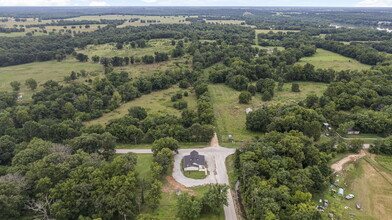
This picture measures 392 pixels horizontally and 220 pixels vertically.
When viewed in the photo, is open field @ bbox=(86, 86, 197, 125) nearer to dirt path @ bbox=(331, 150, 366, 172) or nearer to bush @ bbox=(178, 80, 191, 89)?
bush @ bbox=(178, 80, 191, 89)

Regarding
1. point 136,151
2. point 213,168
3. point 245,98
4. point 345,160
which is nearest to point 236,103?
point 245,98

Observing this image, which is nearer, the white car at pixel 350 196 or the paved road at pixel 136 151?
the white car at pixel 350 196

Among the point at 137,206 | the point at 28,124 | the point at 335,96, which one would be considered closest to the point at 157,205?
the point at 137,206

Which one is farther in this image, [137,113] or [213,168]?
[137,113]

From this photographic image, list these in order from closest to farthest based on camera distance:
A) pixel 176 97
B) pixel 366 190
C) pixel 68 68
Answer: pixel 366 190 < pixel 176 97 < pixel 68 68

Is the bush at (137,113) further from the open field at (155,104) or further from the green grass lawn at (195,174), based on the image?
the green grass lawn at (195,174)

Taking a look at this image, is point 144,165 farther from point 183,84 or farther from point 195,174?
point 183,84

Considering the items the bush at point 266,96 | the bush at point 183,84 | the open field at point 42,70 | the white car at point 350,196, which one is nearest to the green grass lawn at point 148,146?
the white car at point 350,196

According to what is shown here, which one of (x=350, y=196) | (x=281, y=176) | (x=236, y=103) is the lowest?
(x=350, y=196)
